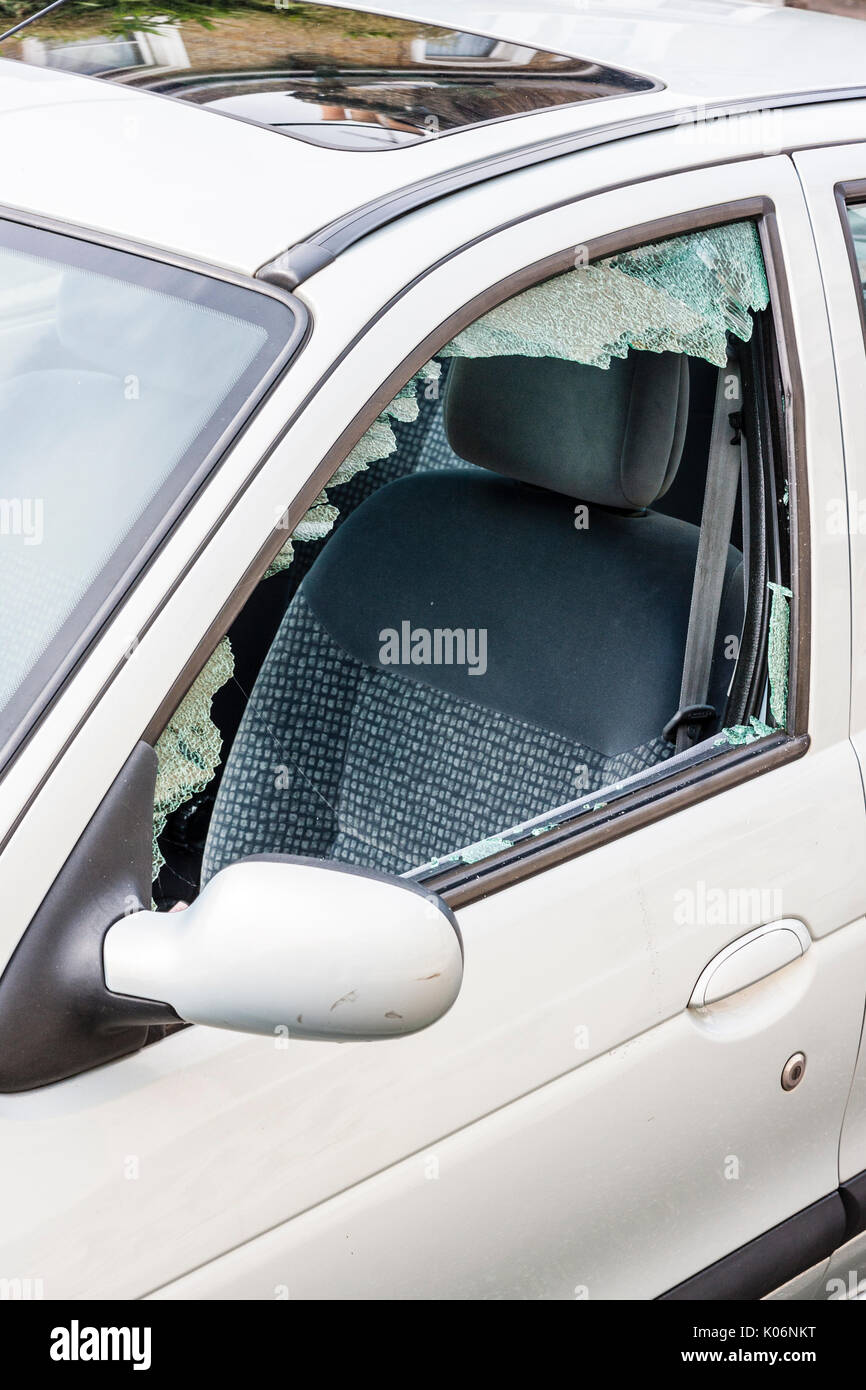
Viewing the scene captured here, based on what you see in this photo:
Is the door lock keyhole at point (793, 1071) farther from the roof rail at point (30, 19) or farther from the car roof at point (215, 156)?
the roof rail at point (30, 19)

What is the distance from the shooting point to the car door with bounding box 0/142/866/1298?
3.73ft

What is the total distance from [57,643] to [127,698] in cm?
10

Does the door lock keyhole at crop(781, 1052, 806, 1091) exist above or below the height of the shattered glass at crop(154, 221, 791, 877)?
below

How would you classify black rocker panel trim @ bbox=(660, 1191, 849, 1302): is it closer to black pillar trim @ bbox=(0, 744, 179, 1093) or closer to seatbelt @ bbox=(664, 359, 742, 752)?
seatbelt @ bbox=(664, 359, 742, 752)

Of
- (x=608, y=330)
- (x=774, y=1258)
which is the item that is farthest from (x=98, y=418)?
(x=774, y=1258)

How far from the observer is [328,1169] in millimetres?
1259

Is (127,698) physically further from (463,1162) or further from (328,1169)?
(463,1162)

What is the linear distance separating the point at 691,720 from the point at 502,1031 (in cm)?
56

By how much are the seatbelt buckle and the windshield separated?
0.76 meters

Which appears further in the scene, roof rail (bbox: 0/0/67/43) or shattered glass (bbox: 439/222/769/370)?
roof rail (bbox: 0/0/67/43)

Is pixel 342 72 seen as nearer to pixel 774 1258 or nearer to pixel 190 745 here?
pixel 190 745

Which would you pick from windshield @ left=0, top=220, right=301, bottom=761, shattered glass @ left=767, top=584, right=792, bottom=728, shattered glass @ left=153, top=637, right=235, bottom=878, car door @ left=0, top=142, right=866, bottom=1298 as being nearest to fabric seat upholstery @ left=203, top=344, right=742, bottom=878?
shattered glass @ left=767, top=584, right=792, bottom=728

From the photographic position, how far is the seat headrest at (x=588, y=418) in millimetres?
1753

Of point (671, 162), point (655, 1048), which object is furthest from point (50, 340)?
point (655, 1048)
